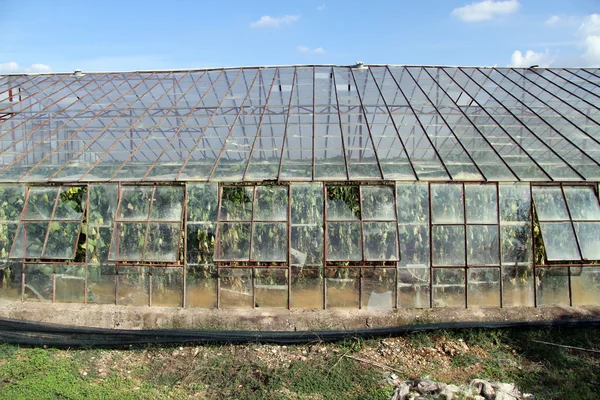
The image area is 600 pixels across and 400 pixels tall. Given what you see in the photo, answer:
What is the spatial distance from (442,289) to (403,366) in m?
2.99

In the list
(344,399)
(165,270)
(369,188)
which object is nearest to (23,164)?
(165,270)

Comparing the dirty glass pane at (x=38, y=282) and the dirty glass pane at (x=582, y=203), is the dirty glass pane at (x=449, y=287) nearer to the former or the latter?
the dirty glass pane at (x=582, y=203)

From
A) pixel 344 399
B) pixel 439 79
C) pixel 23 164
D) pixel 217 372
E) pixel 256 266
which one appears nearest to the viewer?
pixel 344 399

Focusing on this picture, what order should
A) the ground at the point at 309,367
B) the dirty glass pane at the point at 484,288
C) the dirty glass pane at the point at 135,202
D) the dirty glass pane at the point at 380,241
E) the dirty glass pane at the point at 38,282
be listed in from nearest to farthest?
the ground at the point at 309,367 < the dirty glass pane at the point at 380,241 < the dirty glass pane at the point at 484,288 < the dirty glass pane at the point at 135,202 < the dirty glass pane at the point at 38,282

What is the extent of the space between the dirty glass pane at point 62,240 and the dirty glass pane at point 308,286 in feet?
21.3

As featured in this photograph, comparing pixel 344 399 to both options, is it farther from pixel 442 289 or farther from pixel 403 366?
pixel 442 289

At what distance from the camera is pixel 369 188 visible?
1281 cm

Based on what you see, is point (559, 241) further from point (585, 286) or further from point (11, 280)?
point (11, 280)

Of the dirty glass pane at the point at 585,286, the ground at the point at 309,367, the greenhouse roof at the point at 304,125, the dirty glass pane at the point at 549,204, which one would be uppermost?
the greenhouse roof at the point at 304,125

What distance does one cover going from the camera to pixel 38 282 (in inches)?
519

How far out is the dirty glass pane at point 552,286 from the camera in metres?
12.7

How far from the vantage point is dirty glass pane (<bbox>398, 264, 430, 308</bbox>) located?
41.1 ft

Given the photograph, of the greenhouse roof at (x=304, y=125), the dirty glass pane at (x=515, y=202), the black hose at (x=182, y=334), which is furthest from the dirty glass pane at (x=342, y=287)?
the dirty glass pane at (x=515, y=202)

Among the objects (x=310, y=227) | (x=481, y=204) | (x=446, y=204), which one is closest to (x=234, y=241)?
(x=310, y=227)
